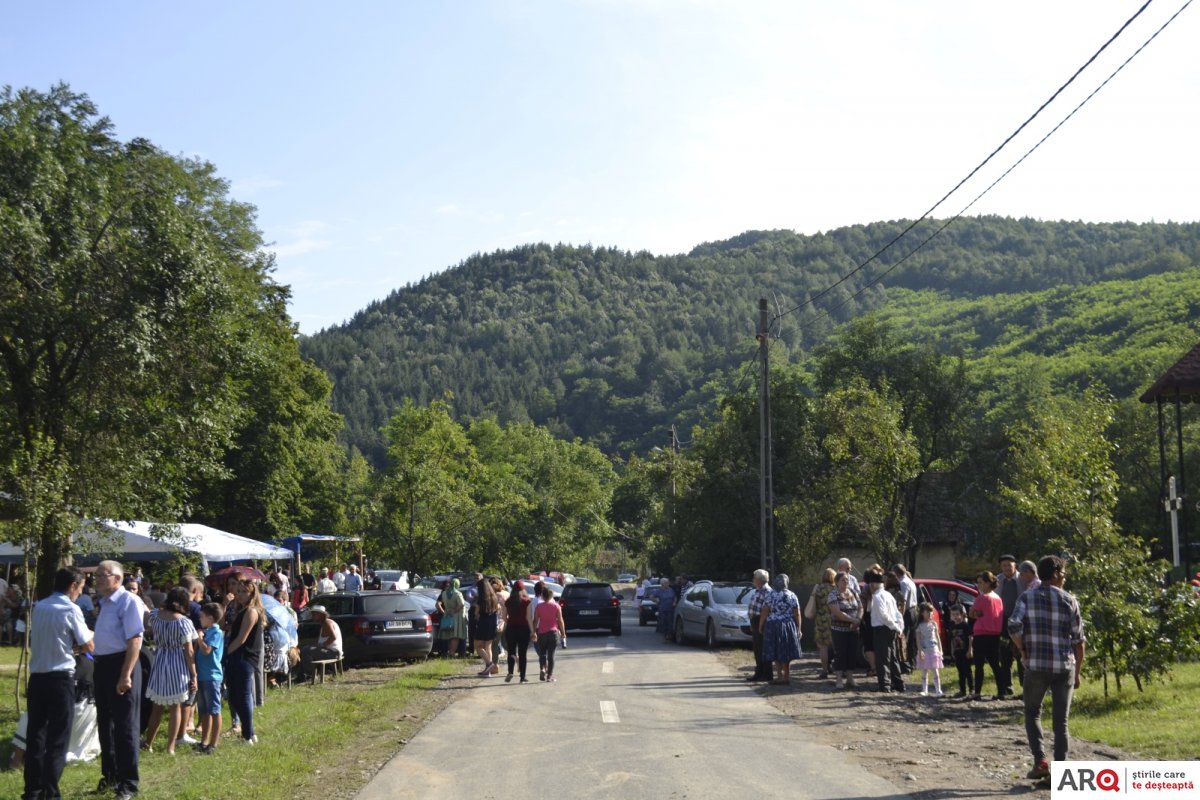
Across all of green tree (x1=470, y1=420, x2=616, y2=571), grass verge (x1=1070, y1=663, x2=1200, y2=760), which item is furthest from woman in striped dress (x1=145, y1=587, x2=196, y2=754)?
A: green tree (x1=470, y1=420, x2=616, y2=571)

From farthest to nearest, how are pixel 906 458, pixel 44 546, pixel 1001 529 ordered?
pixel 1001 529
pixel 906 458
pixel 44 546

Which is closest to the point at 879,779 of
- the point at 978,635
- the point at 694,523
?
the point at 978,635

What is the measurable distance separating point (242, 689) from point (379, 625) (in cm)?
930

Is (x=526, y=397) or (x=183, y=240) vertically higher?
(x=526, y=397)

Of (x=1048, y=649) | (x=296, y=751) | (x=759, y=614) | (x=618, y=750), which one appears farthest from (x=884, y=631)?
(x=296, y=751)

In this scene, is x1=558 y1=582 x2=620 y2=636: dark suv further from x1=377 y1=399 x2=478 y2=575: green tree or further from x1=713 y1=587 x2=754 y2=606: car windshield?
x1=377 y1=399 x2=478 y2=575: green tree

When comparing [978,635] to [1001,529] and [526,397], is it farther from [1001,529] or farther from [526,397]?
[526,397]

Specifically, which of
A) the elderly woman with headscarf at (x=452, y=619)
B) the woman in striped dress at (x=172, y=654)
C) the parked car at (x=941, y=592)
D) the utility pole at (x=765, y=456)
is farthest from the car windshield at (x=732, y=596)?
the woman in striped dress at (x=172, y=654)

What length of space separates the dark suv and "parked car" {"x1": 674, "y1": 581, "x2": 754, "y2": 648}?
3126mm

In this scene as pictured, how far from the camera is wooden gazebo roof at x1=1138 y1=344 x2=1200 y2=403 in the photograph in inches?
901

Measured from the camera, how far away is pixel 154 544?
23.8 metres

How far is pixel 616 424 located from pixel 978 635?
125462 mm

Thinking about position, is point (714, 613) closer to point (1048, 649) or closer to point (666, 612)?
point (666, 612)

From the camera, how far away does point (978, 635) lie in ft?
49.4
